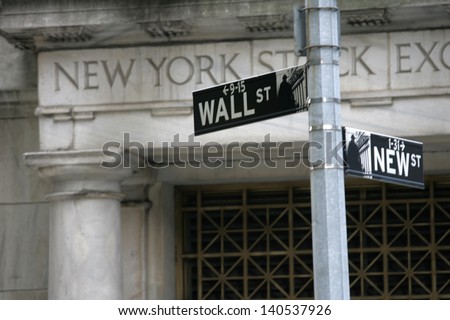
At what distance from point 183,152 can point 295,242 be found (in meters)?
2.07

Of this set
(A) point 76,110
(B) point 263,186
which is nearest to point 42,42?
(A) point 76,110

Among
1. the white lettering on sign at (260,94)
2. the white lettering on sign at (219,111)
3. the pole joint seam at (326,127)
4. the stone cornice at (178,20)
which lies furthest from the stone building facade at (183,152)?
the pole joint seam at (326,127)

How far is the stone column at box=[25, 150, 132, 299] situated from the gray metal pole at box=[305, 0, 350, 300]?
5.89 metres

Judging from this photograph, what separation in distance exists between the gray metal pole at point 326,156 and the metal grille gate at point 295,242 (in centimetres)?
720

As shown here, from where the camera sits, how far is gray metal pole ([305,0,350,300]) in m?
8.36

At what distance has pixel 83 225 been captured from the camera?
14.2 metres

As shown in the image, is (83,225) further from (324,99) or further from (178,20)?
(324,99)

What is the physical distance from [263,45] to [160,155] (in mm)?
1607

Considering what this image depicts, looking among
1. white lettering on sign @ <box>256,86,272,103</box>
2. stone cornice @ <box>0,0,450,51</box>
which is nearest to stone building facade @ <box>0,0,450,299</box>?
stone cornice @ <box>0,0,450,51</box>

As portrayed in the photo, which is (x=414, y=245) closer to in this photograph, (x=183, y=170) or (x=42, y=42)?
(x=183, y=170)

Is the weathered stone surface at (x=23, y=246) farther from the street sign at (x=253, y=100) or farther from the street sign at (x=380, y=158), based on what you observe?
the street sign at (x=380, y=158)

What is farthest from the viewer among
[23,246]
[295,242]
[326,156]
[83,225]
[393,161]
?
[295,242]

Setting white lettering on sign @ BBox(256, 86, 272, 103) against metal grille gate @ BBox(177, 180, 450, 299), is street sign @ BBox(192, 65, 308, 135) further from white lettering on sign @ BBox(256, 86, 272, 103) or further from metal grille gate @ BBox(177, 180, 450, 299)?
metal grille gate @ BBox(177, 180, 450, 299)

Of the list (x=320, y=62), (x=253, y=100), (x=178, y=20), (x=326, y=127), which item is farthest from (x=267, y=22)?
(x=326, y=127)
